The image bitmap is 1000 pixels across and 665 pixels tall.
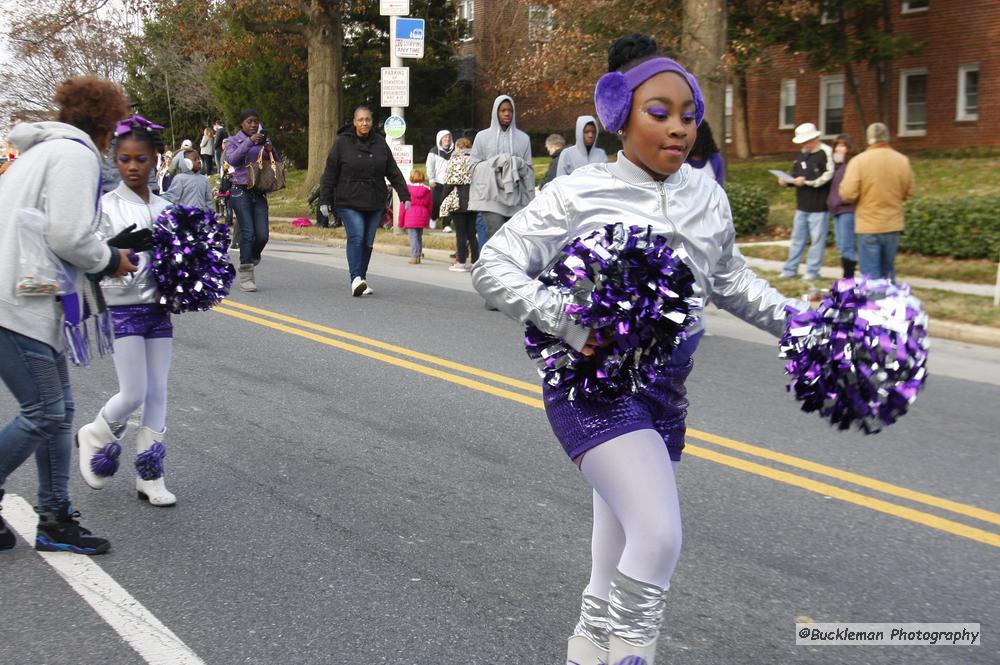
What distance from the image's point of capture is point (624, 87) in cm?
307

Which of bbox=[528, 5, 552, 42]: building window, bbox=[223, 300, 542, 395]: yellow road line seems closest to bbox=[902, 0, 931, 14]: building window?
bbox=[528, 5, 552, 42]: building window

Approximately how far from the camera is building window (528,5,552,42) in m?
30.3

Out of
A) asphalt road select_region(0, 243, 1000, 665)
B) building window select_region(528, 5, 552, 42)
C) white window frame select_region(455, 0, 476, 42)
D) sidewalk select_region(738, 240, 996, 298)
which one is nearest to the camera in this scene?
asphalt road select_region(0, 243, 1000, 665)

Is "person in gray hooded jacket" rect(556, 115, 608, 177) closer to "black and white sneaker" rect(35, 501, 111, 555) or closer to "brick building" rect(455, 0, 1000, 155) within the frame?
"black and white sneaker" rect(35, 501, 111, 555)

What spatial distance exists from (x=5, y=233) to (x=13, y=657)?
1.56 meters

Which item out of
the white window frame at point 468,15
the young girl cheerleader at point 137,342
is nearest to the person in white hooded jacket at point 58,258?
the young girl cheerleader at point 137,342

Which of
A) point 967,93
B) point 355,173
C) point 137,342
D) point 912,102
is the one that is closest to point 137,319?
point 137,342

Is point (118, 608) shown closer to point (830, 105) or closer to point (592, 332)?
point (592, 332)

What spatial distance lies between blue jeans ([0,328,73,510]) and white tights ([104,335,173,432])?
548 millimetres

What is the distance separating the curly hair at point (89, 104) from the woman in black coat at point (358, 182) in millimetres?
7735

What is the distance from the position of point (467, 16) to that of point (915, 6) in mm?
18950

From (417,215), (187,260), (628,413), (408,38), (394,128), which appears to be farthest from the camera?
(408,38)

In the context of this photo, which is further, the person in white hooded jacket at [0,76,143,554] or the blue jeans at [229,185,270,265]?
the blue jeans at [229,185,270,265]

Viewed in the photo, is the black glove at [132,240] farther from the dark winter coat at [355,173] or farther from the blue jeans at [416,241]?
the blue jeans at [416,241]
